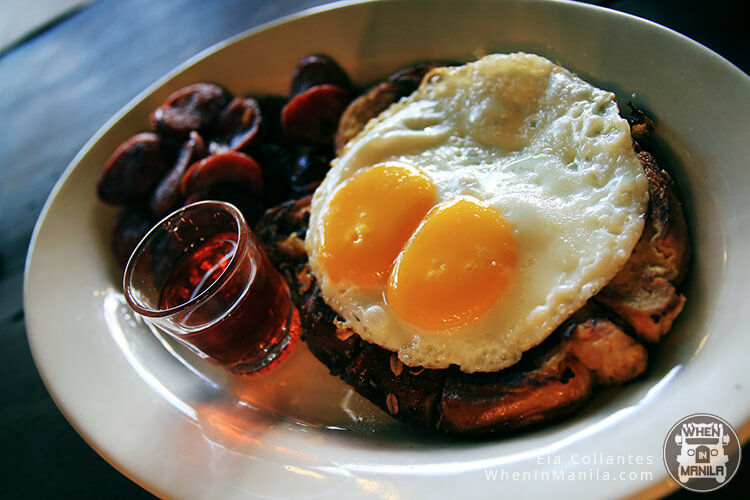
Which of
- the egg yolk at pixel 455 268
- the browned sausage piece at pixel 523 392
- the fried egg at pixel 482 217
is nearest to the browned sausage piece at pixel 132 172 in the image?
the fried egg at pixel 482 217

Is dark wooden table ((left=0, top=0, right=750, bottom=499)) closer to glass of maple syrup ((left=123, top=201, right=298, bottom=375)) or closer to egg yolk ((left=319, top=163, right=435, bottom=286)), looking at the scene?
glass of maple syrup ((left=123, top=201, right=298, bottom=375))

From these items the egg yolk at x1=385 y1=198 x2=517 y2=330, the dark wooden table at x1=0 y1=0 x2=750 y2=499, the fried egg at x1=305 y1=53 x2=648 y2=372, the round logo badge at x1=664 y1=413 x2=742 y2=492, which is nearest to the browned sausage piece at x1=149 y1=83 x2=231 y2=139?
the dark wooden table at x1=0 y1=0 x2=750 y2=499

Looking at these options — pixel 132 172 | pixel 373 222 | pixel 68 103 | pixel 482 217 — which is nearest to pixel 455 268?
pixel 482 217

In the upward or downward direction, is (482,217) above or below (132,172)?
above

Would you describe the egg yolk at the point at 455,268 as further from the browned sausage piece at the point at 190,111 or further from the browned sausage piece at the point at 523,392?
the browned sausage piece at the point at 190,111

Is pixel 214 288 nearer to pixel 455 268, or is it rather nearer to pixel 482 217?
pixel 455 268

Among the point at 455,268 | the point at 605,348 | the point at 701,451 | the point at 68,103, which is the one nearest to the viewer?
the point at 701,451

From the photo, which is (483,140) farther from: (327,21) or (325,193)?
(327,21)

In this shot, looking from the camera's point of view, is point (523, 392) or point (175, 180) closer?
point (523, 392)
